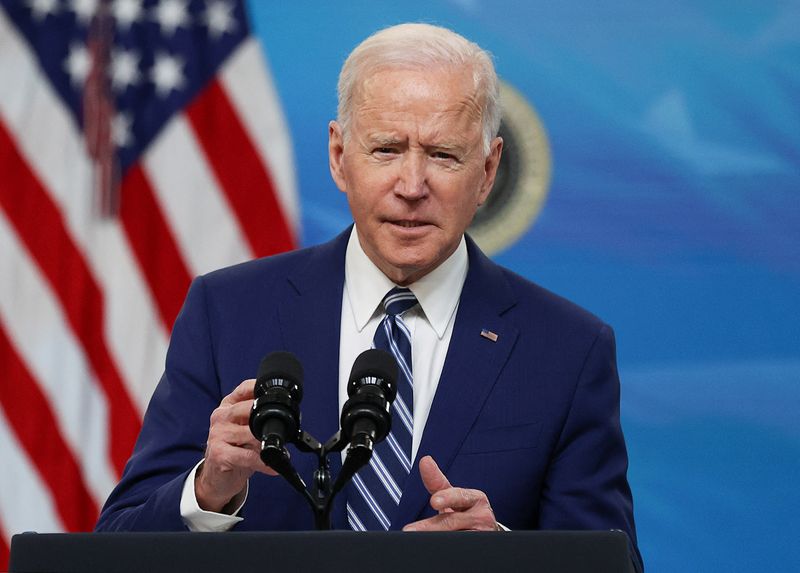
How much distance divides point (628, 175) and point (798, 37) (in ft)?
2.05

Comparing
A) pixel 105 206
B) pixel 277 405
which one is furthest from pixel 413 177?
pixel 105 206

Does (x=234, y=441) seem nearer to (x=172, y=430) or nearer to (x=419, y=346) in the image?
(x=172, y=430)

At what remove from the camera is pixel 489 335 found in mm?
2104

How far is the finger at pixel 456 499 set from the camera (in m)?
1.61

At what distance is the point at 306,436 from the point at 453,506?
30 cm

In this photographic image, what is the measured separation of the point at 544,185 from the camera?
3.45 m

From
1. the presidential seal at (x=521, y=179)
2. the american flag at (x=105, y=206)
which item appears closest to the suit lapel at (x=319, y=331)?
the presidential seal at (x=521, y=179)

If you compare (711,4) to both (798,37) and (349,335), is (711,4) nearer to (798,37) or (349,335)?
(798,37)

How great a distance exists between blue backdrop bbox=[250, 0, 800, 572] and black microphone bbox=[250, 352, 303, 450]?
2109 mm

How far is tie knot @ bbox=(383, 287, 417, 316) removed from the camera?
Answer: 211 cm

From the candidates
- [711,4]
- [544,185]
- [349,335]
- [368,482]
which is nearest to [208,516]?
[368,482]

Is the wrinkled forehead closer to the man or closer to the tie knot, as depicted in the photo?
the man

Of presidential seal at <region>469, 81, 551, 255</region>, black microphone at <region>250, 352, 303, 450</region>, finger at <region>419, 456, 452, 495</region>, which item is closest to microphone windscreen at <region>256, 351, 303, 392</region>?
black microphone at <region>250, 352, 303, 450</region>

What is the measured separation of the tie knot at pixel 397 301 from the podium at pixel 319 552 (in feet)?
2.75
